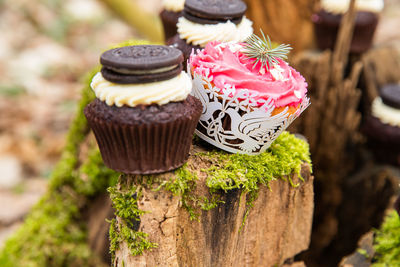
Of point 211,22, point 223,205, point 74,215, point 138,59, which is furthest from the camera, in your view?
point 74,215

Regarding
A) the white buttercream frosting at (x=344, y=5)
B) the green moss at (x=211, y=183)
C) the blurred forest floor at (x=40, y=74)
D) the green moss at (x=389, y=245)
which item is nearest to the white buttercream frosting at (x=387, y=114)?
the white buttercream frosting at (x=344, y=5)

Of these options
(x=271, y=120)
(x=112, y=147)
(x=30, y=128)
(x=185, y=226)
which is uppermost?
(x=271, y=120)

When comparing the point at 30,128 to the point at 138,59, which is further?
the point at 30,128

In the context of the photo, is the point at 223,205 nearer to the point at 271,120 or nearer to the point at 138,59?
the point at 271,120

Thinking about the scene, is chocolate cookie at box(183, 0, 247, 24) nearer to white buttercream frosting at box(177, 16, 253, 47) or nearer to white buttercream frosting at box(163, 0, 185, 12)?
white buttercream frosting at box(177, 16, 253, 47)

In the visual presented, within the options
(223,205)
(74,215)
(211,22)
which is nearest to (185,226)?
(223,205)

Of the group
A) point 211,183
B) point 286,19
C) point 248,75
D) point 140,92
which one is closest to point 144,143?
point 140,92

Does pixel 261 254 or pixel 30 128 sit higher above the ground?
pixel 261 254

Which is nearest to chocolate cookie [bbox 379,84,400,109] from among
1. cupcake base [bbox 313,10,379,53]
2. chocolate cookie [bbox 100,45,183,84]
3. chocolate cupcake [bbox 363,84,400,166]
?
chocolate cupcake [bbox 363,84,400,166]

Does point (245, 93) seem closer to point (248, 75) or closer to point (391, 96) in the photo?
point (248, 75)
